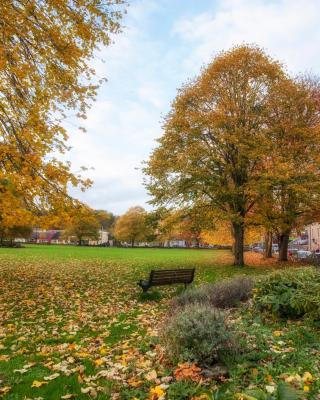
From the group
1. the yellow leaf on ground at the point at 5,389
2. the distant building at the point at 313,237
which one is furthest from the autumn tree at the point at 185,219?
the distant building at the point at 313,237

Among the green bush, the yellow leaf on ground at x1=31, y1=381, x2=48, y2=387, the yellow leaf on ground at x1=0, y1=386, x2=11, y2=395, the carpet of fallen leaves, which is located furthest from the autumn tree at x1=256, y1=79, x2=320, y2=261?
the yellow leaf on ground at x1=0, y1=386, x2=11, y2=395

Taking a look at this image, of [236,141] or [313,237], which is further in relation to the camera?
[313,237]

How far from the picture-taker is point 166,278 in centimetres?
1166

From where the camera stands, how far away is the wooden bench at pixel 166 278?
1127cm

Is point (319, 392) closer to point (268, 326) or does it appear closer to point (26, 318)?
point (268, 326)

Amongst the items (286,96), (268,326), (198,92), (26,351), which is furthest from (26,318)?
(286,96)

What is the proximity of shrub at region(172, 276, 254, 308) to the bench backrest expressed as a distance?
2.16 m

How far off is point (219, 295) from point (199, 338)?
149 inches

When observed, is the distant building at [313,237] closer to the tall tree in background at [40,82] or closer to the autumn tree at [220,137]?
the autumn tree at [220,137]

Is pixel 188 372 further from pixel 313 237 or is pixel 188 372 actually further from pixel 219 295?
pixel 313 237

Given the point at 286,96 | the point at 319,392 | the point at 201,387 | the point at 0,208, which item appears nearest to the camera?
the point at 319,392

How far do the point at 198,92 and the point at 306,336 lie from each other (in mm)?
19529

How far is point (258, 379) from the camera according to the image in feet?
14.8

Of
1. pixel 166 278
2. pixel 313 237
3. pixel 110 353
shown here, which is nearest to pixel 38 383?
pixel 110 353
